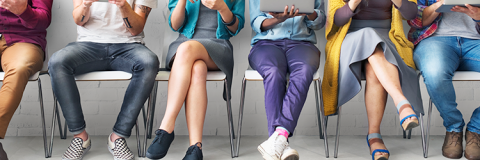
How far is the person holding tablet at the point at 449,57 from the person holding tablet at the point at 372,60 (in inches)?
3.1

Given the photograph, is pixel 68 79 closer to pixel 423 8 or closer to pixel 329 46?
pixel 329 46

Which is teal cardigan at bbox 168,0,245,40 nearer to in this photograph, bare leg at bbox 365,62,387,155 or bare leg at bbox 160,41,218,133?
bare leg at bbox 160,41,218,133

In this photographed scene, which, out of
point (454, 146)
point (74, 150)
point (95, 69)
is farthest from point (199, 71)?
point (454, 146)

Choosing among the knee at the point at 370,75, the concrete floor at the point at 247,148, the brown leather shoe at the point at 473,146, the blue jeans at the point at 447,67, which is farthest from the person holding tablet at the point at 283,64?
the brown leather shoe at the point at 473,146

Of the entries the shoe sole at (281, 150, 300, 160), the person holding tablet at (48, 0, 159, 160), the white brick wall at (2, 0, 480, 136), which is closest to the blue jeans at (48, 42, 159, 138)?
the person holding tablet at (48, 0, 159, 160)

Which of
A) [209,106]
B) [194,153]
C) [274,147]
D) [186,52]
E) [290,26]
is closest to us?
[274,147]

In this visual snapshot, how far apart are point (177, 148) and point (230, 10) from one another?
2.75ft

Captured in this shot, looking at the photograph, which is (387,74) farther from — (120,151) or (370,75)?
(120,151)

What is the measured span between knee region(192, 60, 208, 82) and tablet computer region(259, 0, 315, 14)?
0.39 metres

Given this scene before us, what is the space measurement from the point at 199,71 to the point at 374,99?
88cm

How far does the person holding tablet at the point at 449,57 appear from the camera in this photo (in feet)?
5.83

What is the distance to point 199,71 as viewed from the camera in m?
1.73

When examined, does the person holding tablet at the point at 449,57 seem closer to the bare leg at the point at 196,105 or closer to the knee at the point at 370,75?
the knee at the point at 370,75

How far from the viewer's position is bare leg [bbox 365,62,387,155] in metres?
1.80
